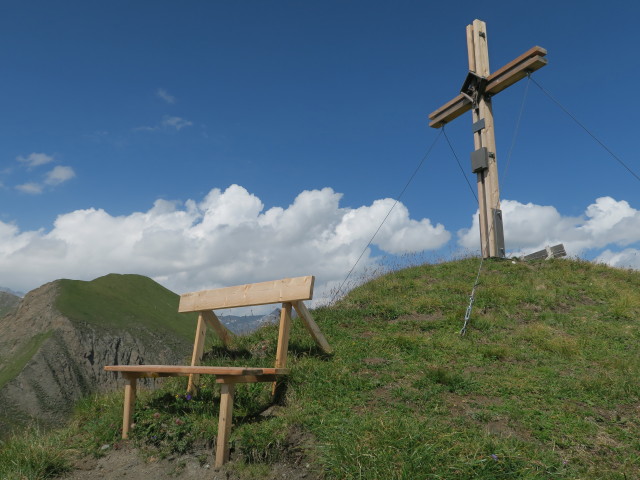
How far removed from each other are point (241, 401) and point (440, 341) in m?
2.97

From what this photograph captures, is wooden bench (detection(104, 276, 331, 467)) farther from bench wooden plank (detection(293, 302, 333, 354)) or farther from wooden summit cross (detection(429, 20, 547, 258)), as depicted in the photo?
wooden summit cross (detection(429, 20, 547, 258))

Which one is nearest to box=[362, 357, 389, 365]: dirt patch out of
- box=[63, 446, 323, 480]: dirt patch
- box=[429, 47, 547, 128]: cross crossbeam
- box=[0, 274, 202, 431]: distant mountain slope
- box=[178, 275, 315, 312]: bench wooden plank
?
box=[178, 275, 315, 312]: bench wooden plank

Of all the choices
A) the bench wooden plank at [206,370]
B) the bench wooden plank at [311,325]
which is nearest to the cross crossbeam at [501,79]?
the bench wooden plank at [311,325]

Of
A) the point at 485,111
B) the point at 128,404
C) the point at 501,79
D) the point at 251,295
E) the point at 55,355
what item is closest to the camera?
the point at 128,404

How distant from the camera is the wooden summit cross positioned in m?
11.2

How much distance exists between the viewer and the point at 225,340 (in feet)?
22.5

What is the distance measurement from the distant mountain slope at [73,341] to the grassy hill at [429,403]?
16.0 ft

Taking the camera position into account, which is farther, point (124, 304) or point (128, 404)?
point (124, 304)

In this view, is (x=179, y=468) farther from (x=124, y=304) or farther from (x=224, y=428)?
(x=124, y=304)

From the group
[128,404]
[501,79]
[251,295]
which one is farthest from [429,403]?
[501,79]

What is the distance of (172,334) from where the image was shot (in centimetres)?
1373

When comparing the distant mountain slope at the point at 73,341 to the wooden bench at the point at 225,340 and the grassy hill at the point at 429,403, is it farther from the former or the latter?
the wooden bench at the point at 225,340

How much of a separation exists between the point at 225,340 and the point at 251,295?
4.75 feet

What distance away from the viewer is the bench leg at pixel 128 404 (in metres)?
5.24
